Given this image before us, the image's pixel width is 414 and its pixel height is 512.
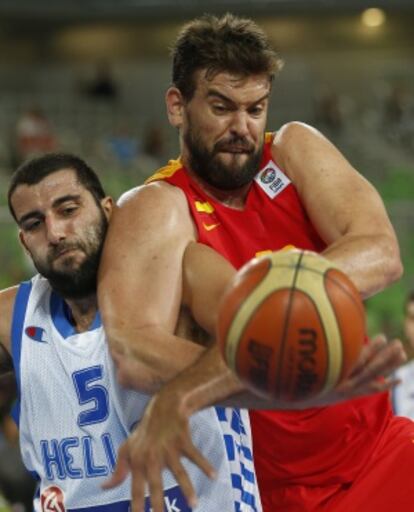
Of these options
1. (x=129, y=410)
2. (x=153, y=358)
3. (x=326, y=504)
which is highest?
(x=153, y=358)

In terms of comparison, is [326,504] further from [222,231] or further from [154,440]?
[154,440]

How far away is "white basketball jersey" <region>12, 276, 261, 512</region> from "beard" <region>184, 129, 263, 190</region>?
2.34 ft

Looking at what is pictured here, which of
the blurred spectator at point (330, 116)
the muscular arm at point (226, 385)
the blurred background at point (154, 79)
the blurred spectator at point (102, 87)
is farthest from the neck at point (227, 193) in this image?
the blurred spectator at point (102, 87)

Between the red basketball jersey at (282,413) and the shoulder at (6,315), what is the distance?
2.75 ft

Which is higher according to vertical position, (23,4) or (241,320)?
(23,4)

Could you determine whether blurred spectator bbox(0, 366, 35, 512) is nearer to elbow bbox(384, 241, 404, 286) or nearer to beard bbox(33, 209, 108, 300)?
beard bbox(33, 209, 108, 300)

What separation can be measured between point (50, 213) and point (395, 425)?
1618 mm

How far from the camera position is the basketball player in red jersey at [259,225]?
3797mm

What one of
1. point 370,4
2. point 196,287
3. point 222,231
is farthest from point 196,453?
point 370,4

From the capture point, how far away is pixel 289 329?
2850 mm

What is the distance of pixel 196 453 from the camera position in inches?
118

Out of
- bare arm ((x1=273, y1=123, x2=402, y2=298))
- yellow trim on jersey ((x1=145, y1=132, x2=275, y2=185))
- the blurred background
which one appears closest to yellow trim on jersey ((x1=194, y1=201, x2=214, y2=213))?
yellow trim on jersey ((x1=145, y1=132, x2=275, y2=185))

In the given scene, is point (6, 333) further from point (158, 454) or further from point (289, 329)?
point (289, 329)

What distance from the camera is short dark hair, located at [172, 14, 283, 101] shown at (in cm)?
404
